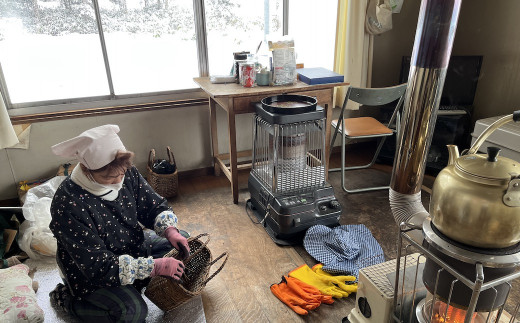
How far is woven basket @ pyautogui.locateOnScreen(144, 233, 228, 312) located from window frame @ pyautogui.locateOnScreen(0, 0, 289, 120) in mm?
1287

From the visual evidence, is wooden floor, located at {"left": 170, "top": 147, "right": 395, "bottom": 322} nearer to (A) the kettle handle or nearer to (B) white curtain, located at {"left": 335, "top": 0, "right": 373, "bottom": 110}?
(A) the kettle handle

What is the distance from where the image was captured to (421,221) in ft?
3.42

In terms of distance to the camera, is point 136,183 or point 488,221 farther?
point 136,183

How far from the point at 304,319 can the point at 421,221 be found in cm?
77

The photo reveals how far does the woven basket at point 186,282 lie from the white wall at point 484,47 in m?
2.23

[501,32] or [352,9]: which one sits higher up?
[352,9]

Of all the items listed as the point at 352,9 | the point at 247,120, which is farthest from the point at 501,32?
the point at 247,120

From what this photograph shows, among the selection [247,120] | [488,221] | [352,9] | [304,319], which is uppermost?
[352,9]

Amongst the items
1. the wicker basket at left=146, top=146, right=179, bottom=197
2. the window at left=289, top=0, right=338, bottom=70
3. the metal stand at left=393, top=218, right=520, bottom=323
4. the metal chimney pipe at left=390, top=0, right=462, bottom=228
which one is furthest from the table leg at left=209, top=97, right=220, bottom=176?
the metal stand at left=393, top=218, right=520, bottom=323

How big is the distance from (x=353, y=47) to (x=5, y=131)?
2344mm

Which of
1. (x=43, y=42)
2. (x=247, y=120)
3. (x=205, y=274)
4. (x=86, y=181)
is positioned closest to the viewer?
(x=86, y=181)

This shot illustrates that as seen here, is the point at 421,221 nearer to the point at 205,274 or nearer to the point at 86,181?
the point at 205,274

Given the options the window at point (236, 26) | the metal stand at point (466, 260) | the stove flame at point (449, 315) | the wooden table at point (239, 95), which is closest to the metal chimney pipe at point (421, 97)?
the metal stand at point (466, 260)

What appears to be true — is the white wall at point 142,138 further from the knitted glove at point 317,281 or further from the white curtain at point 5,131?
the knitted glove at point 317,281
